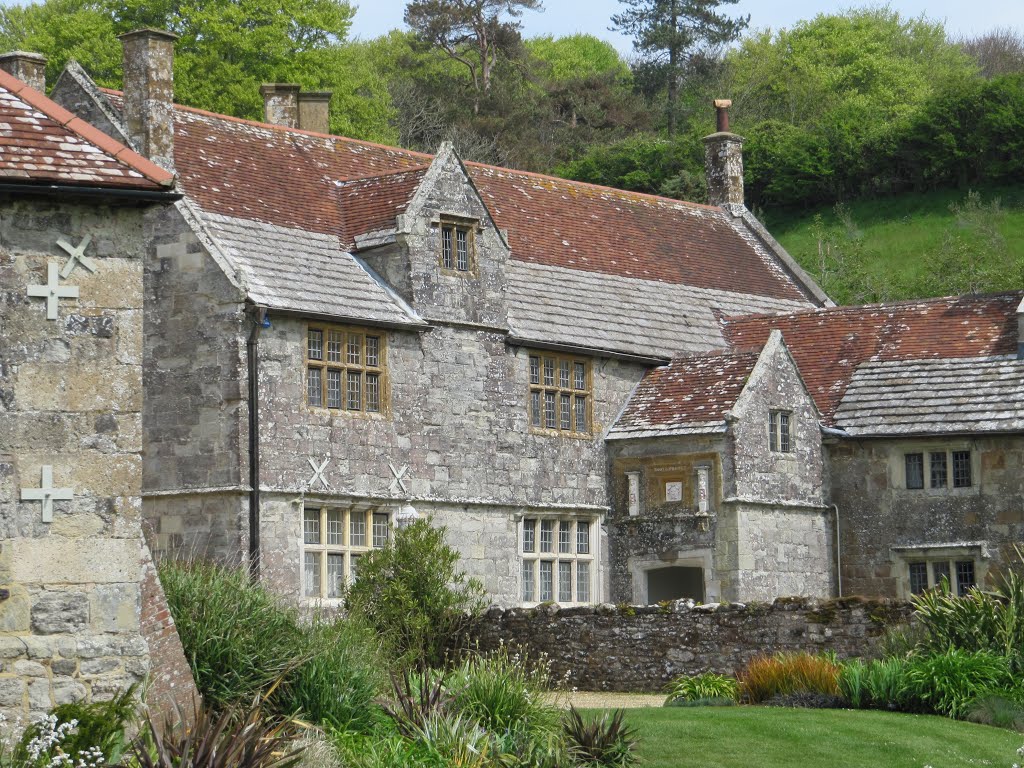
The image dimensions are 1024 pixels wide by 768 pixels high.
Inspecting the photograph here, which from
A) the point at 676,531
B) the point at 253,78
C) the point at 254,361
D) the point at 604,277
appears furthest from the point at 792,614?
the point at 253,78

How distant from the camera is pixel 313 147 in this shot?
30.7 metres

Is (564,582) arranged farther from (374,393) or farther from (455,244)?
(455,244)

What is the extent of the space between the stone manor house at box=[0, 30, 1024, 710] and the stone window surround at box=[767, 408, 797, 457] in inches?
2.0

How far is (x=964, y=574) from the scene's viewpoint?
29406 millimetres

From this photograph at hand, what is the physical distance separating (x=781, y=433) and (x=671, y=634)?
21.9 feet

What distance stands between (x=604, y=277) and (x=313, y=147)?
5519 mm

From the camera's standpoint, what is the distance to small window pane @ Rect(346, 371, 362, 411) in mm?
26453

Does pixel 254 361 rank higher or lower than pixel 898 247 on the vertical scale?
lower

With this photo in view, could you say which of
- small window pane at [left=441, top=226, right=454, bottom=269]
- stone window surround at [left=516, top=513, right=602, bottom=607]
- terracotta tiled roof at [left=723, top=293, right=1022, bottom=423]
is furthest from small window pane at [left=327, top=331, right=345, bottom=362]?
terracotta tiled roof at [left=723, top=293, right=1022, bottom=423]

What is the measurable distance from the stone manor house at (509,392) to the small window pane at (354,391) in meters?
0.05

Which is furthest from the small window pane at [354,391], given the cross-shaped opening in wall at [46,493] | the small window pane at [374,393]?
the cross-shaped opening in wall at [46,493]

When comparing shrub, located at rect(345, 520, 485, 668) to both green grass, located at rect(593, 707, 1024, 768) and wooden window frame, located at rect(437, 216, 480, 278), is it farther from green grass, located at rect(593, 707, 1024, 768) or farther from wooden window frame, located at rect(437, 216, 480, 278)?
green grass, located at rect(593, 707, 1024, 768)

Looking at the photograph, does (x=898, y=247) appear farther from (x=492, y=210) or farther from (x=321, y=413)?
(x=321, y=413)

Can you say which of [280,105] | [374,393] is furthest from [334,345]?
[280,105]
